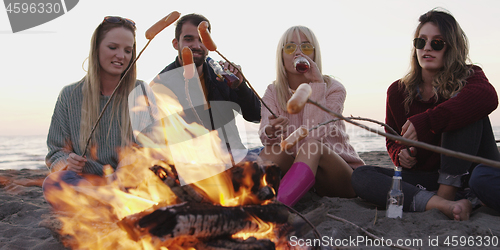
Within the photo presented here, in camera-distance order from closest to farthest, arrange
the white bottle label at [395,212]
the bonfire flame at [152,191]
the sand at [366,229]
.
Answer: the bonfire flame at [152,191]
the sand at [366,229]
the white bottle label at [395,212]

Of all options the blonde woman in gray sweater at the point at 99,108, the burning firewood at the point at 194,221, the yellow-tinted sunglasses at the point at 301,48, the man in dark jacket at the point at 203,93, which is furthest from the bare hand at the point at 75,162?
the yellow-tinted sunglasses at the point at 301,48

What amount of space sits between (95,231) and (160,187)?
0.45m

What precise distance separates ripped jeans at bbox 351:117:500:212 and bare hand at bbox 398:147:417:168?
149 millimetres

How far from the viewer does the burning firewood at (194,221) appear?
4.29ft

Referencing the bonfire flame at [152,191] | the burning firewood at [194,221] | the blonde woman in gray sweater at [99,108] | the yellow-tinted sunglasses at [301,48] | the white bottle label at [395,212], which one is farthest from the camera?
the yellow-tinted sunglasses at [301,48]

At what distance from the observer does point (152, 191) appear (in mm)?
1630

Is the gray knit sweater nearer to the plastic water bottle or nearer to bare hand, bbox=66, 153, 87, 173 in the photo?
bare hand, bbox=66, 153, 87, 173

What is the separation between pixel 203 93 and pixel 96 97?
119 centimetres

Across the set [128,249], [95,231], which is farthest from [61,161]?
[128,249]

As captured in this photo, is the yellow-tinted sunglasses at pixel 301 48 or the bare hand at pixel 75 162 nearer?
the bare hand at pixel 75 162

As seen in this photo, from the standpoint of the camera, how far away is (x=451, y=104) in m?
2.36

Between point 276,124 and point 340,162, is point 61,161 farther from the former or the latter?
point 340,162

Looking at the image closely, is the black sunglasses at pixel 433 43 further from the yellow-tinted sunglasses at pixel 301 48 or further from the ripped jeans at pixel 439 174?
the yellow-tinted sunglasses at pixel 301 48

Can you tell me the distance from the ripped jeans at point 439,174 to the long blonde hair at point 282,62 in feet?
A: 3.09
